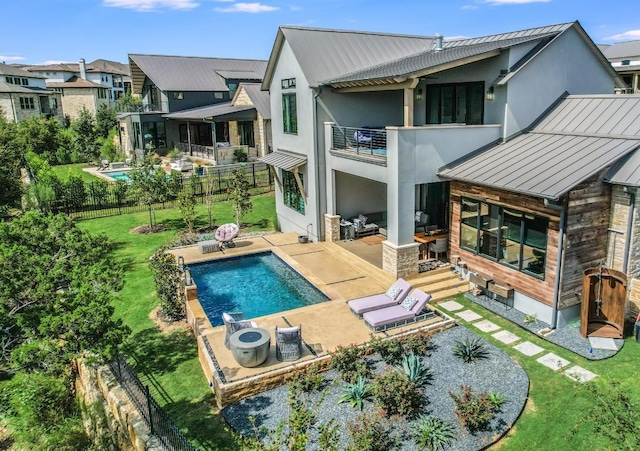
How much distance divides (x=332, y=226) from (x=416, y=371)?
10.7 m

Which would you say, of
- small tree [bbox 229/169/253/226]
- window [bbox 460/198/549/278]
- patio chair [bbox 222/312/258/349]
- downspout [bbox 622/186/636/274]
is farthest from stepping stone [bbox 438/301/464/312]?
small tree [bbox 229/169/253/226]

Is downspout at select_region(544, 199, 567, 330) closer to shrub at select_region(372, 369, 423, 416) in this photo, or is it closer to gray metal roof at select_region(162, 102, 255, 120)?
shrub at select_region(372, 369, 423, 416)

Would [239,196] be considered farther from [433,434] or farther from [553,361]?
[433,434]

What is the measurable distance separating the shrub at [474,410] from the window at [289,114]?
1509 centimetres

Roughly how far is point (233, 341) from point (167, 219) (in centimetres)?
1806

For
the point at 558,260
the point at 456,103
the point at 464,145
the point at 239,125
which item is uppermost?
the point at 456,103

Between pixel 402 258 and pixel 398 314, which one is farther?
pixel 402 258

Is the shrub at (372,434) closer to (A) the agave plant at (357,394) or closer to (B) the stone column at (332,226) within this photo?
(A) the agave plant at (357,394)

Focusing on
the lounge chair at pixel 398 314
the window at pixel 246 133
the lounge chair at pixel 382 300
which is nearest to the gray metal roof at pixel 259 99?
the window at pixel 246 133

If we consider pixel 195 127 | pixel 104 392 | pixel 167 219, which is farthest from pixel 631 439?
pixel 195 127

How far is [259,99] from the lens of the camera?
44.2 metres

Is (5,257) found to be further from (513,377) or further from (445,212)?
(445,212)

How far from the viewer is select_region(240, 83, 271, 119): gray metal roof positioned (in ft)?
141

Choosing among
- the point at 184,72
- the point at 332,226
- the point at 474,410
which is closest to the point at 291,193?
the point at 332,226
